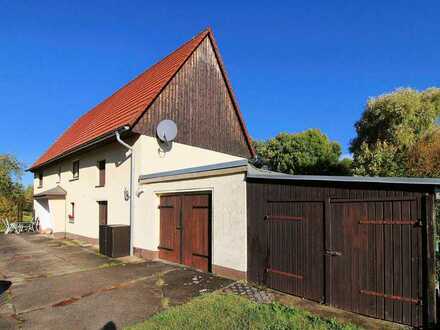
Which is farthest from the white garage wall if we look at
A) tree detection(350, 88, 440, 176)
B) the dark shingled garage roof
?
tree detection(350, 88, 440, 176)

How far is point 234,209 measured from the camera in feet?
26.0

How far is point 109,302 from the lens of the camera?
635 cm

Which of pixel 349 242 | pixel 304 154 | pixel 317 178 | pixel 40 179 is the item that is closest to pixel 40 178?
pixel 40 179

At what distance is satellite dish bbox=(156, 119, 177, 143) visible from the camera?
39.4 ft

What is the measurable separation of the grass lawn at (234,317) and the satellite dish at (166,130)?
Result: 23.9ft

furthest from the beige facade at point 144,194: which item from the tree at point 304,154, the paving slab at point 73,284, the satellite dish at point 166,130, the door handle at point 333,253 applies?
the tree at point 304,154

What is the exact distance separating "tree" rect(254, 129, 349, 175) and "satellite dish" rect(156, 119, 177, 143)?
21.4m

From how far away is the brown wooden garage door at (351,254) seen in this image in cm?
505

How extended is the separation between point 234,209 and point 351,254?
308 cm

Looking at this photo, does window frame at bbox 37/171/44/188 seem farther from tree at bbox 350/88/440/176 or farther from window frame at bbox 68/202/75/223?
tree at bbox 350/88/440/176

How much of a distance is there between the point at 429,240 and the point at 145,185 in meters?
8.77

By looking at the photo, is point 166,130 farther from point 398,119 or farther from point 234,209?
point 398,119

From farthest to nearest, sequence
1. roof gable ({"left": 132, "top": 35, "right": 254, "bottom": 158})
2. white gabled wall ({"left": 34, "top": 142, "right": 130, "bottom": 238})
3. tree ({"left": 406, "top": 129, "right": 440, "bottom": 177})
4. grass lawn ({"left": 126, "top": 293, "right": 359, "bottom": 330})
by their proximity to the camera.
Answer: tree ({"left": 406, "top": 129, "right": 440, "bottom": 177}) → roof gable ({"left": 132, "top": 35, "right": 254, "bottom": 158}) → white gabled wall ({"left": 34, "top": 142, "right": 130, "bottom": 238}) → grass lawn ({"left": 126, "top": 293, "right": 359, "bottom": 330})

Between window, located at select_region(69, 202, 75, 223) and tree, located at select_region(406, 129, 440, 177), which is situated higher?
tree, located at select_region(406, 129, 440, 177)
